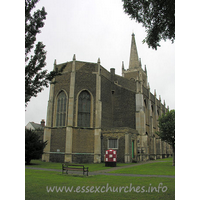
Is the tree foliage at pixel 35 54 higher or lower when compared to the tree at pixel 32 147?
higher

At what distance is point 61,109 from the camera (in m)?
28.9

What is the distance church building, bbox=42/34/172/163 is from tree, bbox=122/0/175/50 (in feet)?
52.9

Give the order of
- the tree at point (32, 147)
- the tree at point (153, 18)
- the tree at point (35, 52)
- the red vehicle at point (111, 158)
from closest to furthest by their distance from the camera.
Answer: the tree at point (35, 52)
the tree at point (153, 18)
the red vehicle at point (111, 158)
the tree at point (32, 147)

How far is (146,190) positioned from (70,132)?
1936 centimetres

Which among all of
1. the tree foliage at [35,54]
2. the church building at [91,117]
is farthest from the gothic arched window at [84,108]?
the tree foliage at [35,54]

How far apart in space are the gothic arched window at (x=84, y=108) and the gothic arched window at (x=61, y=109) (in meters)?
2.26

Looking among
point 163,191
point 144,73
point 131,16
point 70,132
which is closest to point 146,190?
point 163,191

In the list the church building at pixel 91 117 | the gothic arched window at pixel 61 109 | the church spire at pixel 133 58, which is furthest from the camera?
the church spire at pixel 133 58

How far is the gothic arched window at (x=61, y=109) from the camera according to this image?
93.0ft

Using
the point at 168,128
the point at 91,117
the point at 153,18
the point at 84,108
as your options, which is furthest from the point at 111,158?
the point at 153,18

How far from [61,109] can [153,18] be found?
21.3 metres

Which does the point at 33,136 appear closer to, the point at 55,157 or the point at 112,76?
the point at 55,157

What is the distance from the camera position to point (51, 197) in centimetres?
689

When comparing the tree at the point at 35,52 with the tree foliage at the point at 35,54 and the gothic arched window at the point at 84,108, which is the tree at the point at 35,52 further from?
the gothic arched window at the point at 84,108
